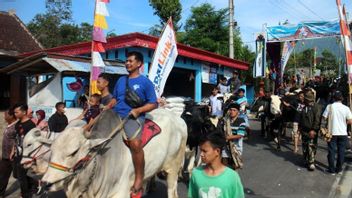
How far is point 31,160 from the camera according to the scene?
17.6ft

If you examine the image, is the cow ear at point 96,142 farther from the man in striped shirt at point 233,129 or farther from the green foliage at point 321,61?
the green foliage at point 321,61

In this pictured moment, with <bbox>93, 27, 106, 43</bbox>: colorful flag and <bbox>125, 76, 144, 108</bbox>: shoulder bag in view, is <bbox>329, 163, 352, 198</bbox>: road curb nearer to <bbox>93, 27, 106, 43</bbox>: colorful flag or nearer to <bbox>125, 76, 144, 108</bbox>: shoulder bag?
<bbox>125, 76, 144, 108</bbox>: shoulder bag

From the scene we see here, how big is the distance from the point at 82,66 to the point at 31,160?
5.23 metres

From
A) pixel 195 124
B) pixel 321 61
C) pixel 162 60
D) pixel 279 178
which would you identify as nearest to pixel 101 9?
pixel 162 60

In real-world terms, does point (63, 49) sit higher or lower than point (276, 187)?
higher

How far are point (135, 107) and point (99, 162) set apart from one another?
0.85 m

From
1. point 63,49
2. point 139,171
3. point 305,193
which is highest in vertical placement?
point 63,49

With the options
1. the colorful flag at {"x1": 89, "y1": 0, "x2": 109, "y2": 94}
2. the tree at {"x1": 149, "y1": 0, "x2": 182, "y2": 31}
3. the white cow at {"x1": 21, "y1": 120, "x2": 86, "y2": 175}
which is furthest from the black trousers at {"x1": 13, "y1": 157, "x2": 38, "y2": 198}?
the tree at {"x1": 149, "y1": 0, "x2": 182, "y2": 31}

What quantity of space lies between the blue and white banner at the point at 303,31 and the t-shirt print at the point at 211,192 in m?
14.9

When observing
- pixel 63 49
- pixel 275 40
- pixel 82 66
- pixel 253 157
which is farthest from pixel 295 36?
pixel 82 66

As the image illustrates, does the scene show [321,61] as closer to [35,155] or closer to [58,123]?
[58,123]

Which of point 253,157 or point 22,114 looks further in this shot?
point 253,157

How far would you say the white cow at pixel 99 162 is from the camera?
13.0 feet

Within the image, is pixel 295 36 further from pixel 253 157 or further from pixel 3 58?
pixel 3 58
